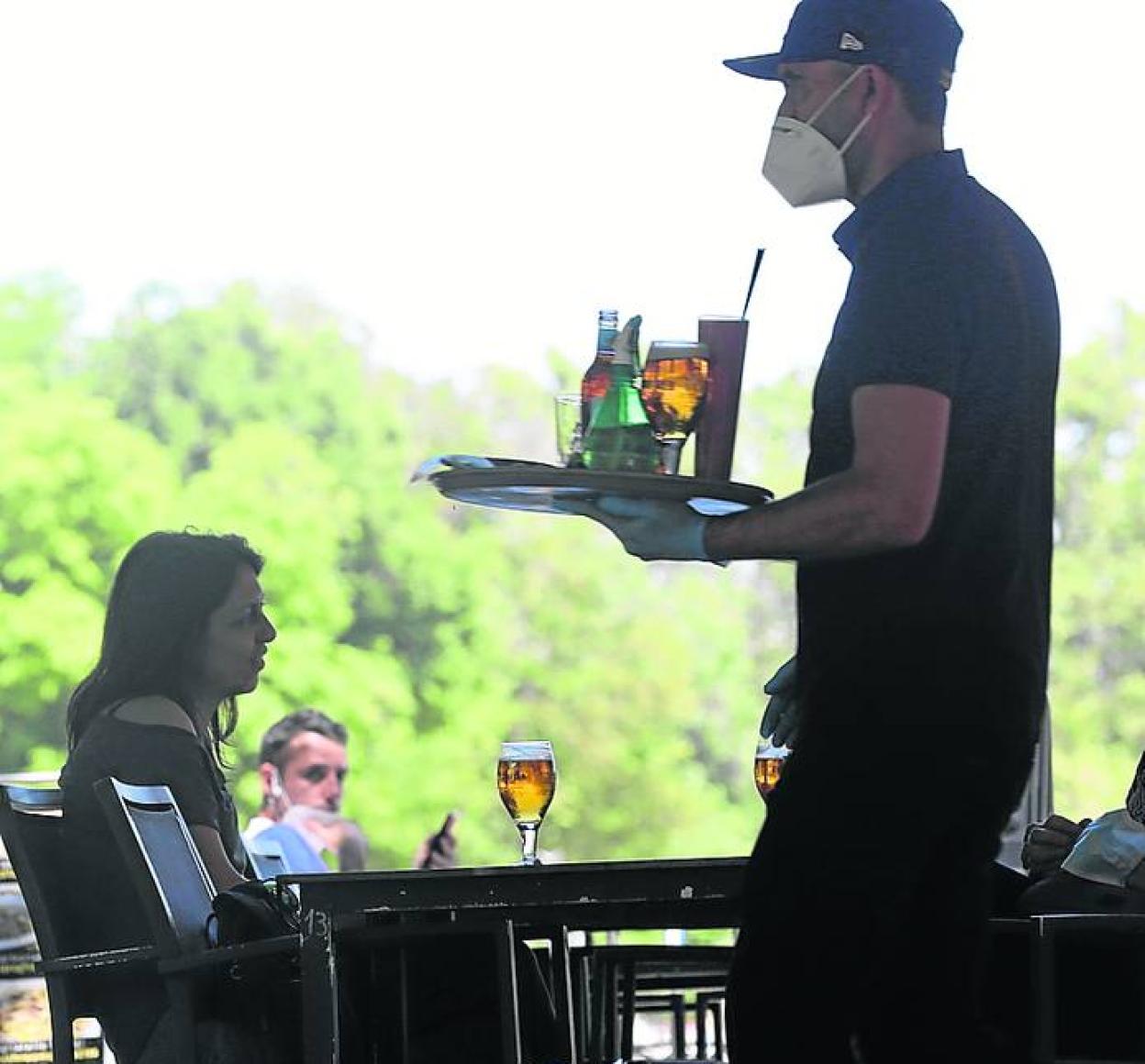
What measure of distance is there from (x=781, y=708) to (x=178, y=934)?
0.84m

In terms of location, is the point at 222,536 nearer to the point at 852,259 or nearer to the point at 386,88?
the point at 852,259

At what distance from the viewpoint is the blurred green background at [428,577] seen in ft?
90.5

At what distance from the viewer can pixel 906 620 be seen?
209 cm

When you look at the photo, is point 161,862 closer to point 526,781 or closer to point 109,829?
point 109,829

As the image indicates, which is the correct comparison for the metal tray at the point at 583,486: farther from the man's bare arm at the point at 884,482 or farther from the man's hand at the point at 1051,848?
the man's hand at the point at 1051,848

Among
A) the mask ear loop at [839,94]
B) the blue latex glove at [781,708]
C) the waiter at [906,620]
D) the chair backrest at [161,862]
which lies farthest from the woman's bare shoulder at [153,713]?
the mask ear loop at [839,94]

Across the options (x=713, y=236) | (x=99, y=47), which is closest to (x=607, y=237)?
(x=713, y=236)

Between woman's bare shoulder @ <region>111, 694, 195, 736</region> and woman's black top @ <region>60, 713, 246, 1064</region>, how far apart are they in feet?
0.07

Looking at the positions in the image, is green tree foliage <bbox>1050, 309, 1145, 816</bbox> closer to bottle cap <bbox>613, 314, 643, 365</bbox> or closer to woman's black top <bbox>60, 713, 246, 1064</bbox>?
woman's black top <bbox>60, 713, 246, 1064</bbox>

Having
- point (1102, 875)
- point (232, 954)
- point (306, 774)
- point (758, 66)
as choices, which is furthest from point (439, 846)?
point (758, 66)

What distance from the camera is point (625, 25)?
3847 centimetres

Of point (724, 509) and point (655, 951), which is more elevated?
point (724, 509)

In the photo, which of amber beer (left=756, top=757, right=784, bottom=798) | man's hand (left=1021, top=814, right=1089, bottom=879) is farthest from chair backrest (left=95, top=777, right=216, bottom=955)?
man's hand (left=1021, top=814, right=1089, bottom=879)

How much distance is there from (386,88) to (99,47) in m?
4.82
